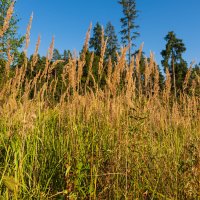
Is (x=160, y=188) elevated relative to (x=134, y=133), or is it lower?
lower

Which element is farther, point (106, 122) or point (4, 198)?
point (106, 122)

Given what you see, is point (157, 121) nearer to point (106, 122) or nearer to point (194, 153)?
point (106, 122)

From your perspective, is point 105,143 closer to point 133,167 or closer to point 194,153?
point 133,167

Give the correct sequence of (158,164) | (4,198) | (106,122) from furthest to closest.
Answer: (106,122) → (158,164) → (4,198)

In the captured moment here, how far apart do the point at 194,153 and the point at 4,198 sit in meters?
1.42

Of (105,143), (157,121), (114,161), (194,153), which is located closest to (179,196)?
(194,153)

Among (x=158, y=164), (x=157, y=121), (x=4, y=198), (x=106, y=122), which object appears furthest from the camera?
(x=157, y=121)

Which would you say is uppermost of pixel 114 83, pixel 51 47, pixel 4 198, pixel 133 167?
pixel 51 47

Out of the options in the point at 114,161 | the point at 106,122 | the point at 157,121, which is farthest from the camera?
the point at 157,121

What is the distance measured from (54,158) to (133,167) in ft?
2.37

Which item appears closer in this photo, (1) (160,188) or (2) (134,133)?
(1) (160,188)

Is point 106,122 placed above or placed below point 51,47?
below

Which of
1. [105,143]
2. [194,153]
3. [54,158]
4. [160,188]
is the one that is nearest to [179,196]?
[160,188]

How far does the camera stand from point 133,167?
2.46 metres
